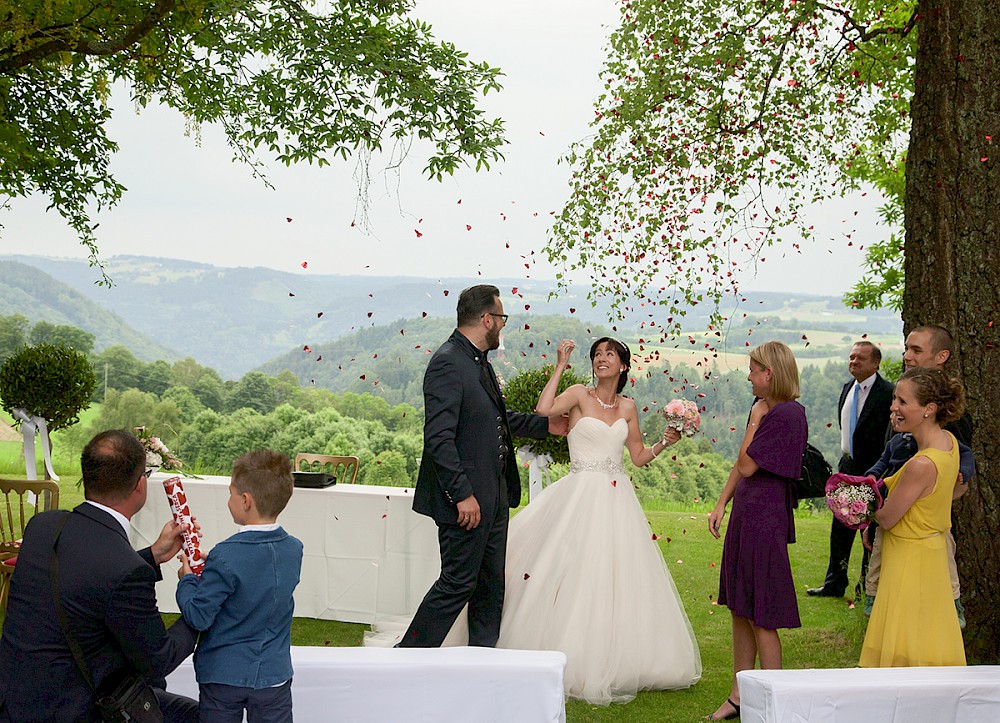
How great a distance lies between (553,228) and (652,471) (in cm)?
480

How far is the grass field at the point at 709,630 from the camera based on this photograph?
432 centimetres

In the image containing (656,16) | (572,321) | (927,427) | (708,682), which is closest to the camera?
(927,427)

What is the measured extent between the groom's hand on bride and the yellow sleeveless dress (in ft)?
5.45

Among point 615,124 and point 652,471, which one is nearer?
point 615,124

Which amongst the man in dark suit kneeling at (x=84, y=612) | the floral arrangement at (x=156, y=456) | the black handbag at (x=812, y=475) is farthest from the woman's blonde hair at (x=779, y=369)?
the floral arrangement at (x=156, y=456)

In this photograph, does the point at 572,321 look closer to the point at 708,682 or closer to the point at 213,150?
the point at 708,682

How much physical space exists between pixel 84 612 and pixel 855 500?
98.6 inches

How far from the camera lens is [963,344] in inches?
192

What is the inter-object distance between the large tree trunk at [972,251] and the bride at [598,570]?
1.50m

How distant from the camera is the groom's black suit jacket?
4.13m

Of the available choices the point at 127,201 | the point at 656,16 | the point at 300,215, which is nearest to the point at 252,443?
the point at 300,215

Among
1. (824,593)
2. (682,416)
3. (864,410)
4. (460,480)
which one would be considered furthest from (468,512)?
(824,593)

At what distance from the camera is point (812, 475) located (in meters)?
4.63

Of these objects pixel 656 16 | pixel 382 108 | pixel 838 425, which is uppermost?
pixel 656 16
